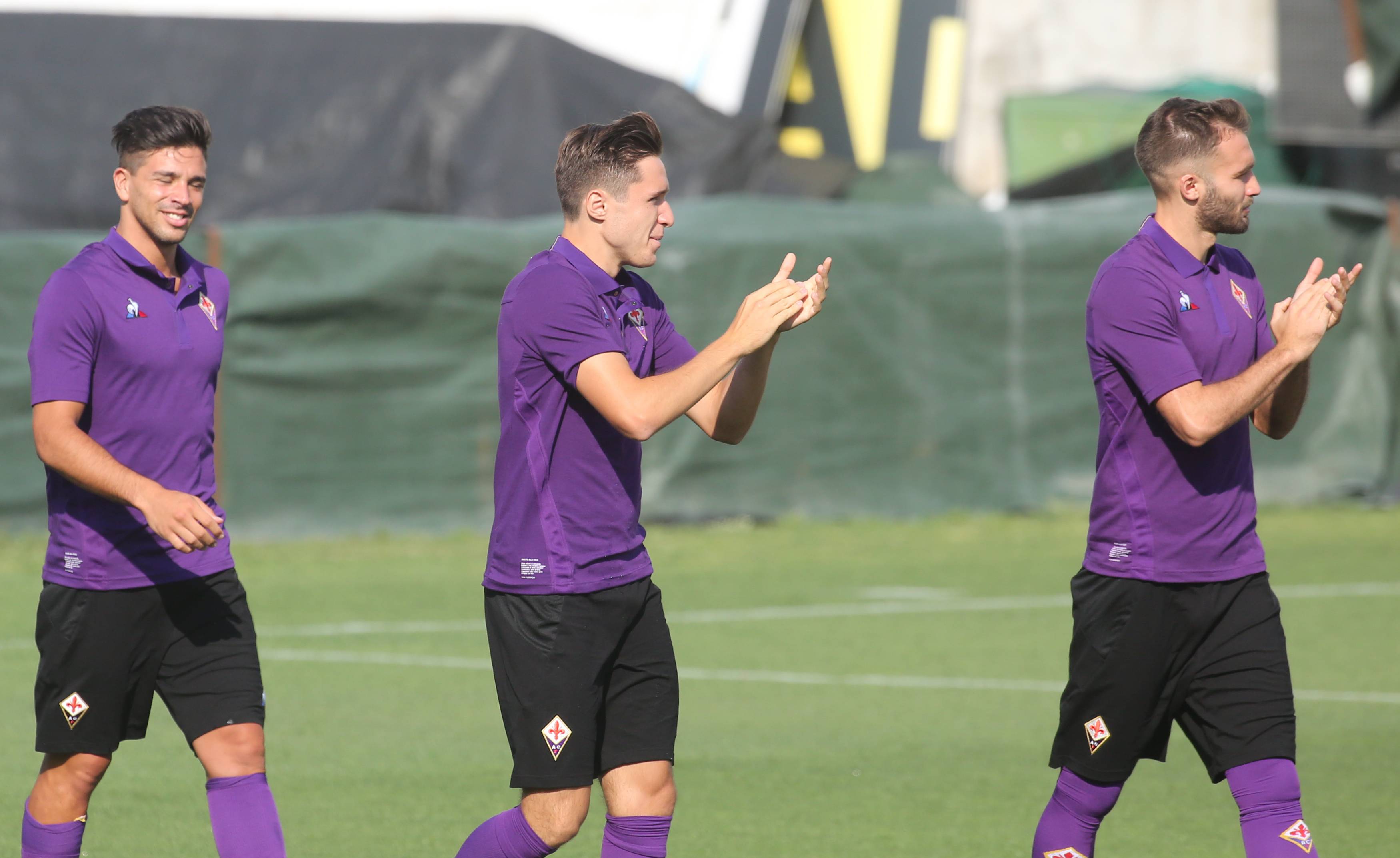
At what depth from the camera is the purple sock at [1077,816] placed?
216 inches

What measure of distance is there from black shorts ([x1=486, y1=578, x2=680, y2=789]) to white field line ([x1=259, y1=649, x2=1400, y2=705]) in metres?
4.86

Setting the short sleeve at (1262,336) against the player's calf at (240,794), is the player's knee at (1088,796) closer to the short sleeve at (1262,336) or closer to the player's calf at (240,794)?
the short sleeve at (1262,336)

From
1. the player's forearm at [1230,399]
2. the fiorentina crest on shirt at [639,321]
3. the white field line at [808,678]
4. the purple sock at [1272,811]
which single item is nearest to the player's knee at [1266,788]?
the purple sock at [1272,811]

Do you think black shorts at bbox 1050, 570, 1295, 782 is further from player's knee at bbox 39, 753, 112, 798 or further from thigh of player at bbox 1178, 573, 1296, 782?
player's knee at bbox 39, 753, 112, 798

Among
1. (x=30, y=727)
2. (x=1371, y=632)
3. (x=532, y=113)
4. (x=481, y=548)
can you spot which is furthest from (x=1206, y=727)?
(x=532, y=113)

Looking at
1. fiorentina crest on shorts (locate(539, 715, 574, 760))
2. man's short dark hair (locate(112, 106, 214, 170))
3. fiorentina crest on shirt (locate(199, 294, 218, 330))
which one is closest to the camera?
fiorentina crest on shorts (locate(539, 715, 574, 760))

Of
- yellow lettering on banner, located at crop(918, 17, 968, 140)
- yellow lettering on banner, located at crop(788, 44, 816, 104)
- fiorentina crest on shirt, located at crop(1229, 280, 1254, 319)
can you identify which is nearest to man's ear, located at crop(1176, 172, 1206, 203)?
fiorentina crest on shirt, located at crop(1229, 280, 1254, 319)

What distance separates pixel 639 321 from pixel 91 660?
1809 millimetres

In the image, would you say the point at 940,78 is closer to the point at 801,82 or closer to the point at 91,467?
the point at 801,82

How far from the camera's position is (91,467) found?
5223 mm

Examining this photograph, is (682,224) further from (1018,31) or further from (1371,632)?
(1018,31)

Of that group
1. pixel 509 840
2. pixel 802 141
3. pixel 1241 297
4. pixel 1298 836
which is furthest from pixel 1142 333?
pixel 802 141

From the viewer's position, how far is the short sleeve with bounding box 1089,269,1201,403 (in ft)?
17.1

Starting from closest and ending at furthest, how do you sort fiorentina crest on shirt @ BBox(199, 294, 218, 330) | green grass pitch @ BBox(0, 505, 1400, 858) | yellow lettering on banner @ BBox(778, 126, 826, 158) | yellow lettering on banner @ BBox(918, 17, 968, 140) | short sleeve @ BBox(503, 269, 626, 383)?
short sleeve @ BBox(503, 269, 626, 383)
fiorentina crest on shirt @ BBox(199, 294, 218, 330)
green grass pitch @ BBox(0, 505, 1400, 858)
yellow lettering on banner @ BBox(778, 126, 826, 158)
yellow lettering on banner @ BBox(918, 17, 968, 140)
